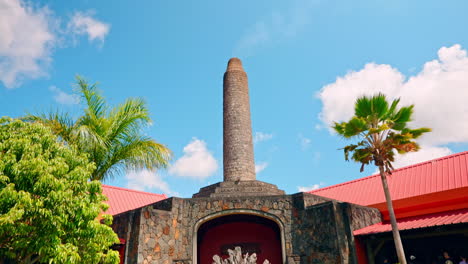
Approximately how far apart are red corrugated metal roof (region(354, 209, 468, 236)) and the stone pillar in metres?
5.70

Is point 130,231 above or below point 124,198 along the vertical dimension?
below

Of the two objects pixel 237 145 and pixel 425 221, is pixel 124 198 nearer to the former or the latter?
pixel 237 145

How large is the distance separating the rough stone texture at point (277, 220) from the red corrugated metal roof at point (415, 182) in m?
2.50

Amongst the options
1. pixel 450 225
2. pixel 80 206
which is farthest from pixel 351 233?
pixel 80 206

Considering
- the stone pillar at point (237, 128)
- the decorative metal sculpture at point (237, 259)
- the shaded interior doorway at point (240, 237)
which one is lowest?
the decorative metal sculpture at point (237, 259)

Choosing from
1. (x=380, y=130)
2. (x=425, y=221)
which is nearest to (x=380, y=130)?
(x=380, y=130)

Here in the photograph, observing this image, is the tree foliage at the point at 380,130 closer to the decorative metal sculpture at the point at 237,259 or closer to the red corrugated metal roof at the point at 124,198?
the decorative metal sculpture at the point at 237,259

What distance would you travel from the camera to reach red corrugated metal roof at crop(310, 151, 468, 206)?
48.2 ft

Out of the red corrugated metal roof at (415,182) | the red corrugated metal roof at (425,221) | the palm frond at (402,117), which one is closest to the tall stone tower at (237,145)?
the red corrugated metal roof at (415,182)

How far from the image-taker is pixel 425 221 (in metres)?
12.8

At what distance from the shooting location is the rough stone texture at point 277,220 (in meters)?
12.4

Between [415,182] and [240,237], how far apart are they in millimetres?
8112

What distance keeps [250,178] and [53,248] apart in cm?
955

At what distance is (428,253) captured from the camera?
13.8 metres
